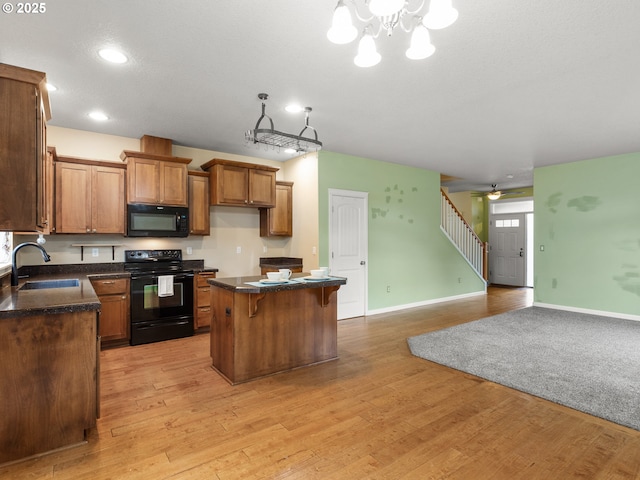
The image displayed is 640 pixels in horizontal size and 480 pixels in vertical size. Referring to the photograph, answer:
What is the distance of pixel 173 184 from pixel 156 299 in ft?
5.03

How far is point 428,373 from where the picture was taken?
3.50 meters

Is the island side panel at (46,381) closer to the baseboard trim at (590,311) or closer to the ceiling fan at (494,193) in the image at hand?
the baseboard trim at (590,311)

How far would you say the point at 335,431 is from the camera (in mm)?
2449

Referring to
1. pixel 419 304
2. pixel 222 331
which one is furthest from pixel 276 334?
pixel 419 304

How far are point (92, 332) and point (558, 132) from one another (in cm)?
550

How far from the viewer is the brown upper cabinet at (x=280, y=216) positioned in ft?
19.1

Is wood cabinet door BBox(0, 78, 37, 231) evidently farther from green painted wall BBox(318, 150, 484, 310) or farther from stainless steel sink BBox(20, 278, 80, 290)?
green painted wall BBox(318, 150, 484, 310)

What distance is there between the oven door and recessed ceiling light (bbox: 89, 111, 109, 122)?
73.8 inches

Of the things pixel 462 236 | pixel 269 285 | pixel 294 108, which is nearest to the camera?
pixel 269 285

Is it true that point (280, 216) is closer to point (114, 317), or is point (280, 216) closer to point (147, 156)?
point (147, 156)

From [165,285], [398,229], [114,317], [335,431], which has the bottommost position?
[335,431]

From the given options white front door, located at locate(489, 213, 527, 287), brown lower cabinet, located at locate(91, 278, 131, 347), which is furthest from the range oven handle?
white front door, located at locate(489, 213, 527, 287)

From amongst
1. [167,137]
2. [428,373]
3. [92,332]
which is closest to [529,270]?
[428,373]

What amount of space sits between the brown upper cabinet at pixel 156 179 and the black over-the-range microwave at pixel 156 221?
9cm
